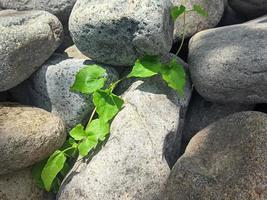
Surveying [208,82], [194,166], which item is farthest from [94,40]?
[194,166]

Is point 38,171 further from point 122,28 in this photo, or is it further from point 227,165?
point 227,165

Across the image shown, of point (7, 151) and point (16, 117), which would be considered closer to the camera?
point (7, 151)

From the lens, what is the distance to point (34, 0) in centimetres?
281

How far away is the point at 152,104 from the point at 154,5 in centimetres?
55

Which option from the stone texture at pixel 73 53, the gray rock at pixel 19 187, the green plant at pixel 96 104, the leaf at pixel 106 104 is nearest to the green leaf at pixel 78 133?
the green plant at pixel 96 104

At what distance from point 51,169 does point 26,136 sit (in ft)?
0.76

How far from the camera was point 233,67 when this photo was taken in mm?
2260

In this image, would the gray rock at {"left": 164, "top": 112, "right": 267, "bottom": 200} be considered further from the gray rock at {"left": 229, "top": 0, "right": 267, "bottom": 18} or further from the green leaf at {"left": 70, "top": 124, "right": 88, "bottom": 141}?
the gray rock at {"left": 229, "top": 0, "right": 267, "bottom": 18}

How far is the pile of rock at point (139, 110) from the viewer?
2062mm

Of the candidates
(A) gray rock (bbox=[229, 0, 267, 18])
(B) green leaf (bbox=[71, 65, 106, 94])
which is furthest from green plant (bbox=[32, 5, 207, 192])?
(A) gray rock (bbox=[229, 0, 267, 18])

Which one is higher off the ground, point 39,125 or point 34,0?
point 34,0

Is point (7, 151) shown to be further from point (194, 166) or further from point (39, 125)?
point (194, 166)

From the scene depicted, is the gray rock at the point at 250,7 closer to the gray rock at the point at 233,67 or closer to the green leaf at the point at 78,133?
the gray rock at the point at 233,67

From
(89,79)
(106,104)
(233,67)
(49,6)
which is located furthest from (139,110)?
(49,6)
